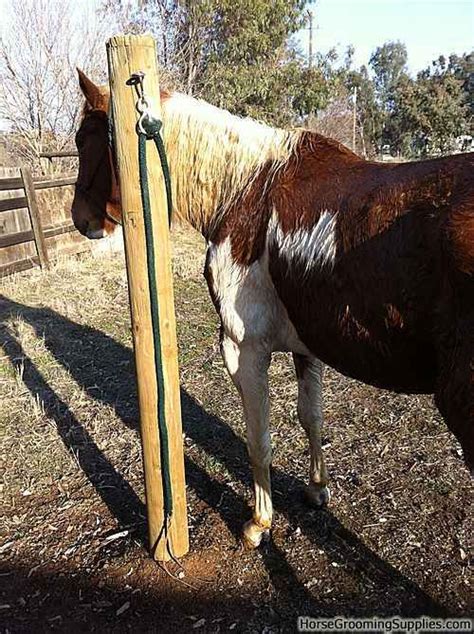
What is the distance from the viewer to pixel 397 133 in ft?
121

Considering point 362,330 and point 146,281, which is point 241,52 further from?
point 362,330

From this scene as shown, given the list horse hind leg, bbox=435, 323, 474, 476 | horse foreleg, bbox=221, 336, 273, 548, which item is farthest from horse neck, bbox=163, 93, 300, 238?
horse hind leg, bbox=435, 323, 474, 476

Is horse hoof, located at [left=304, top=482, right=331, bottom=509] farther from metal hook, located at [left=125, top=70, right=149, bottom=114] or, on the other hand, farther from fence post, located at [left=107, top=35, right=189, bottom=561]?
metal hook, located at [left=125, top=70, right=149, bottom=114]

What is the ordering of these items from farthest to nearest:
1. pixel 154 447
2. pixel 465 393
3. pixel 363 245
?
pixel 154 447
pixel 363 245
pixel 465 393

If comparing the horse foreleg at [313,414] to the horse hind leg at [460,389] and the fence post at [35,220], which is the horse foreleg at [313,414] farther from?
the fence post at [35,220]

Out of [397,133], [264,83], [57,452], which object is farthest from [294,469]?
[397,133]

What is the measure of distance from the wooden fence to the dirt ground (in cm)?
403

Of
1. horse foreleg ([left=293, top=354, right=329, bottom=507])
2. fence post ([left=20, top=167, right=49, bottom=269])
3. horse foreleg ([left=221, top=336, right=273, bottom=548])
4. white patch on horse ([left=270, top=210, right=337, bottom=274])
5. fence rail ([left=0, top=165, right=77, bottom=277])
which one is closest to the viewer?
white patch on horse ([left=270, top=210, right=337, bottom=274])

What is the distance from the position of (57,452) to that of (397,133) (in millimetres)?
38431

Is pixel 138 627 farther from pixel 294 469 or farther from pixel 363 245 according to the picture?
pixel 363 245

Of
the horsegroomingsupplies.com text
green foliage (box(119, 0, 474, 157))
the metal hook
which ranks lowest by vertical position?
the horsegroomingsupplies.com text

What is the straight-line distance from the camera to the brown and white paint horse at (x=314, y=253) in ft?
5.00

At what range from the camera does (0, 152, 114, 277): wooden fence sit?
8.06 m

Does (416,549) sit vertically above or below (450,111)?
below
